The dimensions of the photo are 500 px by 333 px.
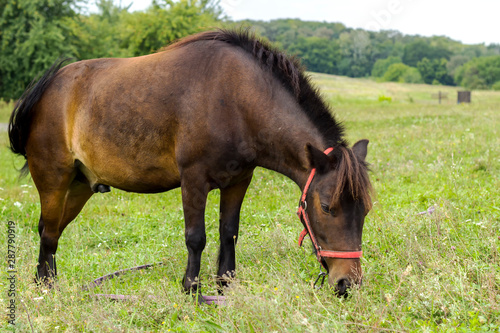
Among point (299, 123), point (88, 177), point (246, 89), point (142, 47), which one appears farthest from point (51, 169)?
point (142, 47)

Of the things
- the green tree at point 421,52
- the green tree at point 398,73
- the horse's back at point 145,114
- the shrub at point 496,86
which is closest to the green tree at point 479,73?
the shrub at point 496,86

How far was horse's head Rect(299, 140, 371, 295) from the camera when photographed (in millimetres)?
3314

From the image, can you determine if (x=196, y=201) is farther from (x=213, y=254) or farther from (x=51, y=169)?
A: (x=51, y=169)

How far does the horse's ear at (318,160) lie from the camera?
3.38m

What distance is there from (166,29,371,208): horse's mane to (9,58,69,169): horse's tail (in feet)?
4.78

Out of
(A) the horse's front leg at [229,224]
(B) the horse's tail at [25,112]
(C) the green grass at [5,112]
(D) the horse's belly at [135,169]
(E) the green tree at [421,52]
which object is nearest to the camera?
(D) the horse's belly at [135,169]

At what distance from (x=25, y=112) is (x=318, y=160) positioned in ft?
10.2

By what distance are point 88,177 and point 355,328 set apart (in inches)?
125

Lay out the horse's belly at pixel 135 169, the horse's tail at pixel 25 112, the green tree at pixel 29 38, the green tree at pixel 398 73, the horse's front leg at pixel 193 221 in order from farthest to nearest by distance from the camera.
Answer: the green tree at pixel 398 73 → the green tree at pixel 29 38 → the horse's tail at pixel 25 112 → the horse's belly at pixel 135 169 → the horse's front leg at pixel 193 221

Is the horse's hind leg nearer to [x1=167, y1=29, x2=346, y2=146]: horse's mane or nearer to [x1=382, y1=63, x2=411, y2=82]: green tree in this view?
[x1=167, y1=29, x2=346, y2=146]: horse's mane

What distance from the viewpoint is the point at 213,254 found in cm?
497

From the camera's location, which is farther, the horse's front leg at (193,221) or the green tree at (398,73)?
the green tree at (398,73)

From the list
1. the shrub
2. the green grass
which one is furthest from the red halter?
the shrub

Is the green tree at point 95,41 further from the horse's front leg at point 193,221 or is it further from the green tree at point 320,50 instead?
the horse's front leg at point 193,221
